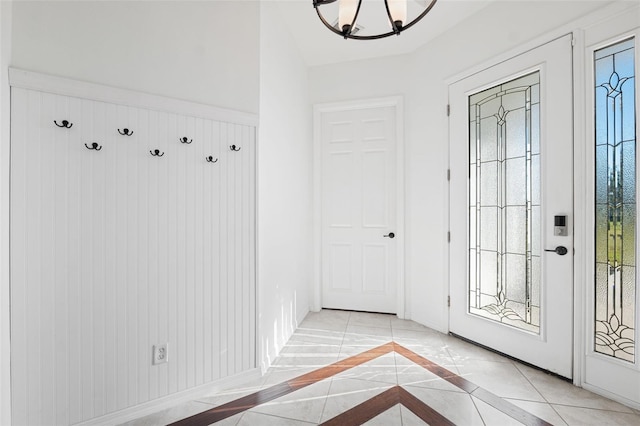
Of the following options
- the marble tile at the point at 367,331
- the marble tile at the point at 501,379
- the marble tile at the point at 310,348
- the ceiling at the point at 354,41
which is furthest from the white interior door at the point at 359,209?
the marble tile at the point at 501,379

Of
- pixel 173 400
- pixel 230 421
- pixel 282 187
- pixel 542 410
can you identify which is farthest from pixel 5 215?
pixel 542 410

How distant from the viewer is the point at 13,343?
1.49 m

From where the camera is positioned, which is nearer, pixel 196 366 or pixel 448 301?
pixel 196 366

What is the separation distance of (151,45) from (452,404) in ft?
9.05

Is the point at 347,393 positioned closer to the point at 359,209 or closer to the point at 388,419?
the point at 388,419

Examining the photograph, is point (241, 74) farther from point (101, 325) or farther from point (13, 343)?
point (13, 343)

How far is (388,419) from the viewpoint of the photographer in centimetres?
177

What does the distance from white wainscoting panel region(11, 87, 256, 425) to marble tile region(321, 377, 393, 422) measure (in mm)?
594

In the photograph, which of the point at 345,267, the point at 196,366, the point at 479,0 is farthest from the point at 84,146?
the point at 479,0

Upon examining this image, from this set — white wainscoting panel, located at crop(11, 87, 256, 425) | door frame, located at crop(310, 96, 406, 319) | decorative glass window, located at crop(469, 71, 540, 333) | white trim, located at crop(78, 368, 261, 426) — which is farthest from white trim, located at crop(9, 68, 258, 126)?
decorative glass window, located at crop(469, 71, 540, 333)

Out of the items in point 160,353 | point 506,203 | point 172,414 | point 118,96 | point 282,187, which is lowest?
point 172,414

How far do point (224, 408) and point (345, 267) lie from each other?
6.74 ft

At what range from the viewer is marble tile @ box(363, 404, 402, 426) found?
1733 millimetres

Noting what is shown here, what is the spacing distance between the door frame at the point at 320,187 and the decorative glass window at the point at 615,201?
5.45 feet
